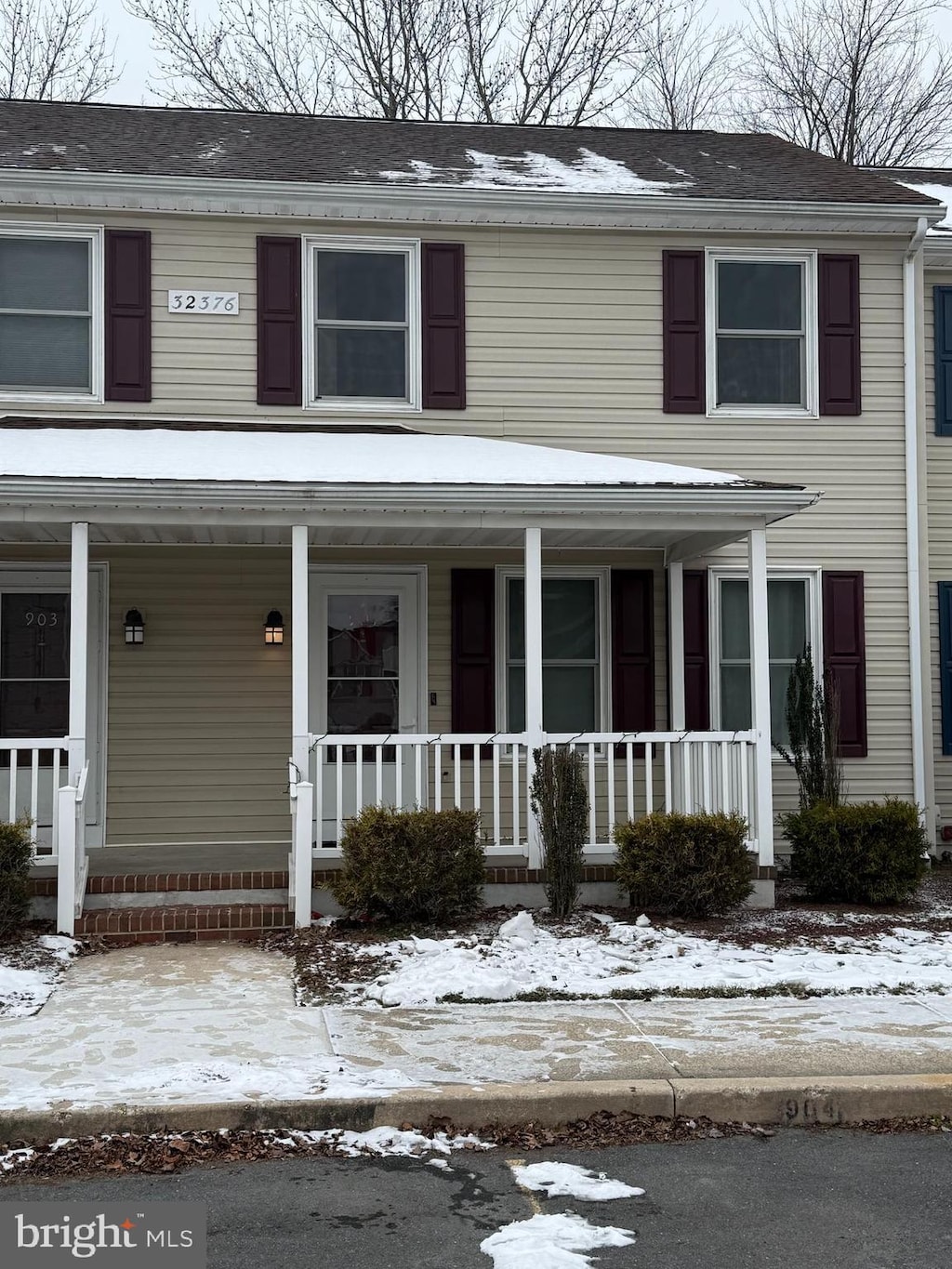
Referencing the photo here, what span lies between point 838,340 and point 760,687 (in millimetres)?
3598

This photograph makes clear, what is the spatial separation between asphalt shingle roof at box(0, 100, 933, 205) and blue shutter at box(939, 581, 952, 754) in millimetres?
3408

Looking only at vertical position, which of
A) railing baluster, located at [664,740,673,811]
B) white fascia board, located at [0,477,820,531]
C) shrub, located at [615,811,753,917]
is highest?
white fascia board, located at [0,477,820,531]

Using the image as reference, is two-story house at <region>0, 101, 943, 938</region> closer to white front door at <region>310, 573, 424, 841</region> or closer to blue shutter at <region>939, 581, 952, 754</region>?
white front door at <region>310, 573, 424, 841</region>

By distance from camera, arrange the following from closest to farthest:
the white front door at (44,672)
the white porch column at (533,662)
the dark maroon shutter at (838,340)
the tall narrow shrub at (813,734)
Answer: the white porch column at (533,662) → the tall narrow shrub at (813,734) → the white front door at (44,672) → the dark maroon shutter at (838,340)

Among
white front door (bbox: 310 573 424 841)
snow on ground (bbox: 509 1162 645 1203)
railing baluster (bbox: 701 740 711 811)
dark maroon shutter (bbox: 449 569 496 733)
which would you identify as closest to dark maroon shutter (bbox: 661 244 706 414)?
dark maroon shutter (bbox: 449 569 496 733)

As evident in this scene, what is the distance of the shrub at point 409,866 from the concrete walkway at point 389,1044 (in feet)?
4.20

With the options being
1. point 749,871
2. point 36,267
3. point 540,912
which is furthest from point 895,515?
point 36,267

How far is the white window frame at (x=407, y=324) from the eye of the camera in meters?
10.3

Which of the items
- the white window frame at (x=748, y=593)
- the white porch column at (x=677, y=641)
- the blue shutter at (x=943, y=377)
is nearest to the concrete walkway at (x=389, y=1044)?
the white porch column at (x=677, y=641)

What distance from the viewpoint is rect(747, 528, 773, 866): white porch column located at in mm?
8758

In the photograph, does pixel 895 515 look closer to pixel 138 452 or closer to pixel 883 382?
pixel 883 382

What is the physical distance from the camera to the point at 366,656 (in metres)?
10.4

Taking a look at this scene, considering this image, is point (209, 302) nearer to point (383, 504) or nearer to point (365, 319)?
point (365, 319)

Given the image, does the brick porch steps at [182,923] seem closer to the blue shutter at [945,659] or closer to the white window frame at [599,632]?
the white window frame at [599,632]
